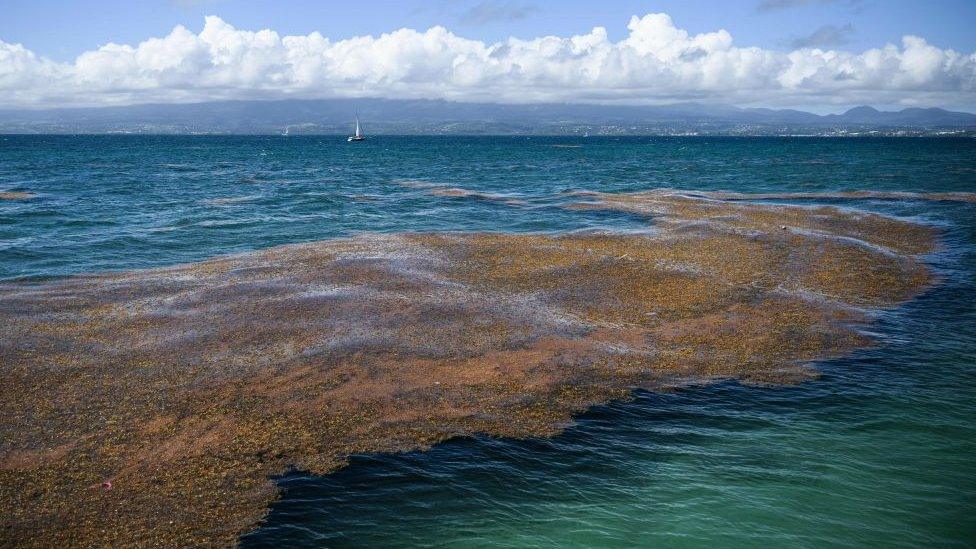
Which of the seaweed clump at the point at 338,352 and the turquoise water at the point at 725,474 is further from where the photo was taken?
the seaweed clump at the point at 338,352

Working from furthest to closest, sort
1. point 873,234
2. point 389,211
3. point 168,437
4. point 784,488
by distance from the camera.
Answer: point 389,211, point 873,234, point 168,437, point 784,488

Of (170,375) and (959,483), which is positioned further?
(170,375)

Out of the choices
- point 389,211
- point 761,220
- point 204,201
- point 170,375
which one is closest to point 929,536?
point 170,375

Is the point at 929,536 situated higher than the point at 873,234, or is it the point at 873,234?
the point at 873,234

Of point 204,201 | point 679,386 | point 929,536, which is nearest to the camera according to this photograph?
point 929,536

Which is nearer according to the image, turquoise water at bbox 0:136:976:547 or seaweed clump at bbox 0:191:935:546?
turquoise water at bbox 0:136:976:547

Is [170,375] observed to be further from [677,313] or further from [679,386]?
[677,313]

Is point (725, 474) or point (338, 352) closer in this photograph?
point (725, 474)

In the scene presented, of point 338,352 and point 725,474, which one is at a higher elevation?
point 338,352

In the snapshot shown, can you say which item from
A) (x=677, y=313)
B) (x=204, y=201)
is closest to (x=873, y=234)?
(x=677, y=313)
